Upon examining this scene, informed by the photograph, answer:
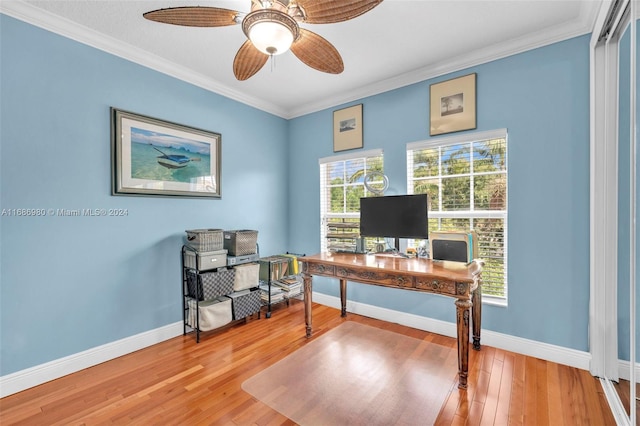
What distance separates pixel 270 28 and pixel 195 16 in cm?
A: 42

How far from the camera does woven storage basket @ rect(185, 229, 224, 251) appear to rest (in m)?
2.71

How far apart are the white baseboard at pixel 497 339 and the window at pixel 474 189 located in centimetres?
33

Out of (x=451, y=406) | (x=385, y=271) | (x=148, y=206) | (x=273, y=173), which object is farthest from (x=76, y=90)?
(x=451, y=406)

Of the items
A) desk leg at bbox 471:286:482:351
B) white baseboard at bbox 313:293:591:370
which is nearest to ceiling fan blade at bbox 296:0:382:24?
desk leg at bbox 471:286:482:351

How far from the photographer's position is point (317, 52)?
181cm

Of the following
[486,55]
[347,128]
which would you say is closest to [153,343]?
[347,128]

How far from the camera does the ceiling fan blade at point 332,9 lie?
139cm

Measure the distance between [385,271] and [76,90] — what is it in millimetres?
2781

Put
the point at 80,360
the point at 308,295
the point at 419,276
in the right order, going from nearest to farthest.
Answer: the point at 419,276 < the point at 80,360 < the point at 308,295

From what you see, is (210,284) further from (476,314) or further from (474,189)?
(474,189)

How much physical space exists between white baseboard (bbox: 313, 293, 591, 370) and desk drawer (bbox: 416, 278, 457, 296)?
97 cm

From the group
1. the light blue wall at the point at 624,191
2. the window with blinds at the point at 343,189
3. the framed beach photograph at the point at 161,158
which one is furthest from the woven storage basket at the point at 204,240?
the light blue wall at the point at 624,191

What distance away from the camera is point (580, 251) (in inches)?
85.0

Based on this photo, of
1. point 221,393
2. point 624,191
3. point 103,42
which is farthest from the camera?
point 103,42
